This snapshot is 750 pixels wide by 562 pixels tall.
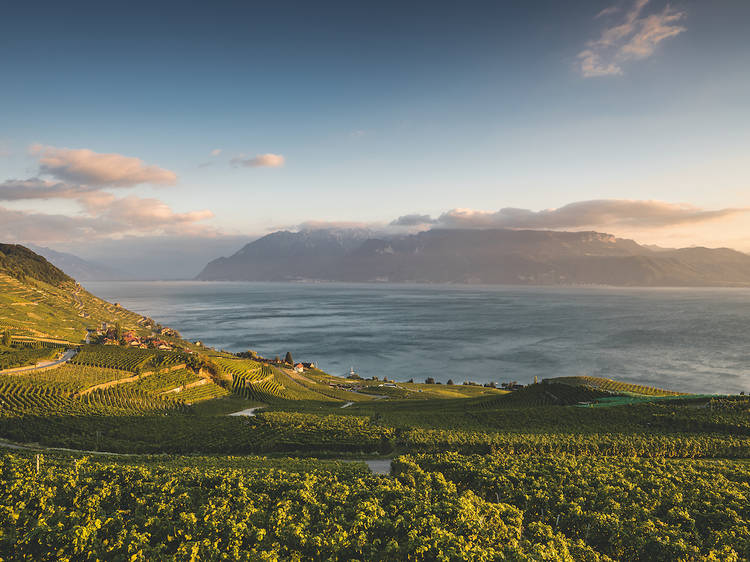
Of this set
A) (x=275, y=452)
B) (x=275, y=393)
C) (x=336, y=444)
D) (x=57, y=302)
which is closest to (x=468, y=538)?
(x=336, y=444)

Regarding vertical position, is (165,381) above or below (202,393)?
above

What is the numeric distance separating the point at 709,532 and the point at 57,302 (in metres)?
224

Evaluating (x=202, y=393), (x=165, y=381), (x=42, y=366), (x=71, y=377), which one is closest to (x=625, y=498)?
(x=202, y=393)

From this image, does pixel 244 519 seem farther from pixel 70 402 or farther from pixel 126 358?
pixel 126 358

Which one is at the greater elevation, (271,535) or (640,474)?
(271,535)

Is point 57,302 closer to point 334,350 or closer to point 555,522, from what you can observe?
point 334,350

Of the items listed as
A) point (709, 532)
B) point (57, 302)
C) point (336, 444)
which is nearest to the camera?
point (709, 532)

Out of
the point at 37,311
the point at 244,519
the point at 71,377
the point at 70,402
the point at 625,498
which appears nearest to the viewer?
the point at 244,519

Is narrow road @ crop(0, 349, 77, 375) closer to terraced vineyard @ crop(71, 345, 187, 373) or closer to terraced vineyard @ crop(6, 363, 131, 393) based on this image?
terraced vineyard @ crop(71, 345, 187, 373)

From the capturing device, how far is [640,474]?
26.0m

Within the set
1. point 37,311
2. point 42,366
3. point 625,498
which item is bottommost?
point 42,366

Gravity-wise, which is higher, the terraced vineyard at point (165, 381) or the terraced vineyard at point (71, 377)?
the terraced vineyard at point (71, 377)

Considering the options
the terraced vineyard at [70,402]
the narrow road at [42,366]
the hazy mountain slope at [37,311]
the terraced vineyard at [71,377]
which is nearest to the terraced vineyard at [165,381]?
the terraced vineyard at [70,402]

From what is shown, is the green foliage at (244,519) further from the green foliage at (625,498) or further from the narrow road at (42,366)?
the narrow road at (42,366)
